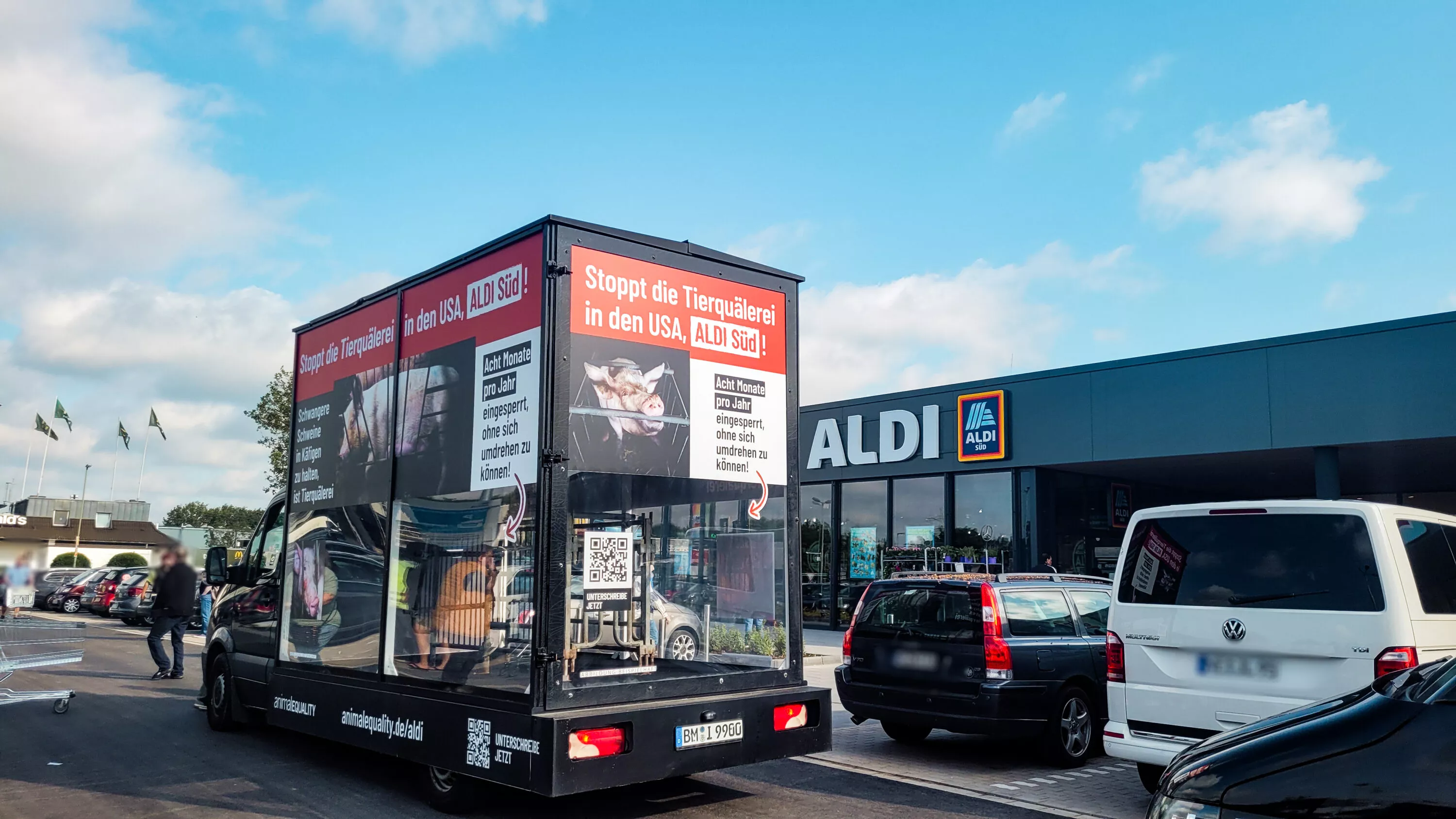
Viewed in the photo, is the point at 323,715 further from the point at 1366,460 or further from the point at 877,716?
the point at 1366,460

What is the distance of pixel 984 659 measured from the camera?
7738 millimetres

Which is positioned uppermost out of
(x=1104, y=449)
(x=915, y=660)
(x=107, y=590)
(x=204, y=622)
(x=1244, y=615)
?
(x=1104, y=449)

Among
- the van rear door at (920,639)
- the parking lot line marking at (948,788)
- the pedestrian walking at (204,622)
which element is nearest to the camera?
the parking lot line marking at (948,788)

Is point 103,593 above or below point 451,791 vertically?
below

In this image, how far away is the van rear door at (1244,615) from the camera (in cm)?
552

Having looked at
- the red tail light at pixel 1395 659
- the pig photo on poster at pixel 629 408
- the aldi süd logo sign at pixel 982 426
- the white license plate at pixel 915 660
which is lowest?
the white license plate at pixel 915 660

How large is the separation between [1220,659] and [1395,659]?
886 millimetres

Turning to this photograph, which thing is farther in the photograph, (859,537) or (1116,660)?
(859,537)

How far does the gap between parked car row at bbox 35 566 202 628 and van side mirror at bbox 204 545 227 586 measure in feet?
43.0

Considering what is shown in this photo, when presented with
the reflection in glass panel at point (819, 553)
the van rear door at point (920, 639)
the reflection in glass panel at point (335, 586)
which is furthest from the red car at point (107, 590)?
the van rear door at point (920, 639)

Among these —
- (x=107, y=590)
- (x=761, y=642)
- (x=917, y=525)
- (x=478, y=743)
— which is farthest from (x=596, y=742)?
(x=107, y=590)

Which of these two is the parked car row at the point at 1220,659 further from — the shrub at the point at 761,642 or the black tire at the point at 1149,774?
the shrub at the point at 761,642

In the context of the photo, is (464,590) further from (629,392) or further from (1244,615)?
(1244,615)

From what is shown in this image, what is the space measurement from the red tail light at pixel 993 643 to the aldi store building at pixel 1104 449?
946cm
